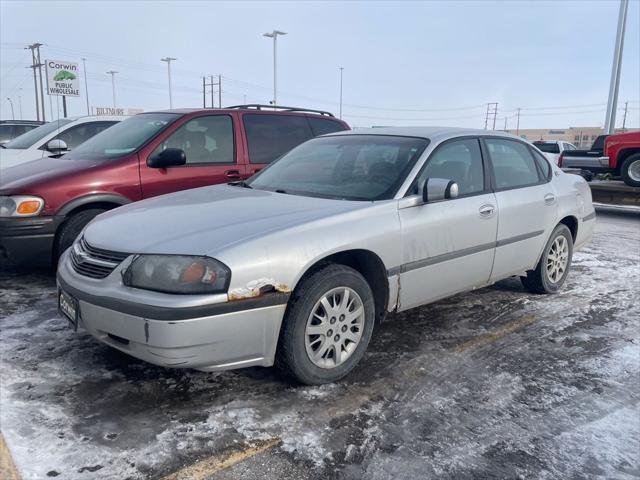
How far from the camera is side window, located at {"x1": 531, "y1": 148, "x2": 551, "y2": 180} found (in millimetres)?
5105

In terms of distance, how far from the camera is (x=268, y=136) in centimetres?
624

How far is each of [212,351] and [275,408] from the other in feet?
1.69

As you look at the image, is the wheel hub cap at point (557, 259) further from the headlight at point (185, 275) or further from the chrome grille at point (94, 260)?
the chrome grille at point (94, 260)

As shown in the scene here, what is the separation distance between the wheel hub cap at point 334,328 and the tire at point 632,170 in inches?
387

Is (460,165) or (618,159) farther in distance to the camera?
(618,159)

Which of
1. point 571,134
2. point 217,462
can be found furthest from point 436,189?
point 571,134

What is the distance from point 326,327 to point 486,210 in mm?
1763

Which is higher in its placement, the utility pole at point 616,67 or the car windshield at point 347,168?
the utility pole at point 616,67

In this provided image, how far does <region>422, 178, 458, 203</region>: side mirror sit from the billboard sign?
12747 millimetres

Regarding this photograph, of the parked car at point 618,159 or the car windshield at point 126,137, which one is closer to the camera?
the car windshield at point 126,137

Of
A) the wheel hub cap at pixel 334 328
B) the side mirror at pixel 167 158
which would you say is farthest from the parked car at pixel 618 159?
the wheel hub cap at pixel 334 328

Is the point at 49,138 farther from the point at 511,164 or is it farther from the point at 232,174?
the point at 511,164

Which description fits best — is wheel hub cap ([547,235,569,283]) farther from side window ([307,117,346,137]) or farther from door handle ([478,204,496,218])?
side window ([307,117,346,137])

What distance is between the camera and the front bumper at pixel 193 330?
269cm
